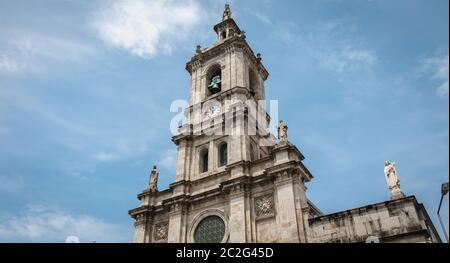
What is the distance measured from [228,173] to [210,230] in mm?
4174

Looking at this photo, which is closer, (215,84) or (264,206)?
(264,206)

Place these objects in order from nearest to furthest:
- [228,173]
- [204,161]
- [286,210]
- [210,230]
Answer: [286,210] < [210,230] < [228,173] < [204,161]

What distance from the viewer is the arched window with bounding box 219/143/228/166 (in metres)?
29.6

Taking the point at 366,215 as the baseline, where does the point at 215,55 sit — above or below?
above

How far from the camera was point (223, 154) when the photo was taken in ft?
98.9

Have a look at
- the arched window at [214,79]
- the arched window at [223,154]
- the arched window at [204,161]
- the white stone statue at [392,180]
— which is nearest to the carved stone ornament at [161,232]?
the arched window at [204,161]

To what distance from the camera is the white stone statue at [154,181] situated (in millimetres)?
30256

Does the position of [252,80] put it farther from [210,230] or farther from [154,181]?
[210,230]

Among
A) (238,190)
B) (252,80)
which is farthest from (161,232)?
(252,80)

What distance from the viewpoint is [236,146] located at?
28.4 metres

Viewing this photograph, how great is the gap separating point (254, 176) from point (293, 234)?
5.27 metres

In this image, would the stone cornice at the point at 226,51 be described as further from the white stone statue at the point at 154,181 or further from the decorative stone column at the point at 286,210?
the decorative stone column at the point at 286,210
